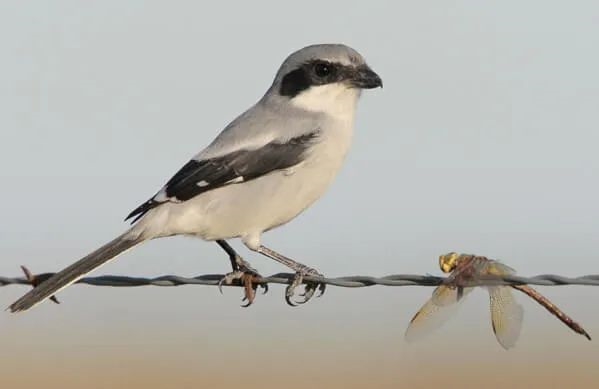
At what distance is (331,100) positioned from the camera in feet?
16.3

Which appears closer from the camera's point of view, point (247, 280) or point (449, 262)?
point (449, 262)

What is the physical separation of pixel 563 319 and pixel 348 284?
2.25 feet

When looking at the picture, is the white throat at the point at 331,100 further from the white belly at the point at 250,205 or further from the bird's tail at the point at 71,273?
the bird's tail at the point at 71,273

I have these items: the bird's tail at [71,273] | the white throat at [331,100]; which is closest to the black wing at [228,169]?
the bird's tail at [71,273]

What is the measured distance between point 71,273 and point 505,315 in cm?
164

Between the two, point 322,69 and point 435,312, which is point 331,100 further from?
point 435,312

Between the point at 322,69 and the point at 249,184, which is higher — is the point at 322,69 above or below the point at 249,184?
above

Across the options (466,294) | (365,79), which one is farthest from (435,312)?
(365,79)

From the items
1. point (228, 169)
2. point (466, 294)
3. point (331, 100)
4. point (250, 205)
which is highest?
point (331, 100)

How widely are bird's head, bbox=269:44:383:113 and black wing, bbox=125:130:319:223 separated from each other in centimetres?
39

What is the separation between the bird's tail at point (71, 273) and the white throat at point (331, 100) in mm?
1123

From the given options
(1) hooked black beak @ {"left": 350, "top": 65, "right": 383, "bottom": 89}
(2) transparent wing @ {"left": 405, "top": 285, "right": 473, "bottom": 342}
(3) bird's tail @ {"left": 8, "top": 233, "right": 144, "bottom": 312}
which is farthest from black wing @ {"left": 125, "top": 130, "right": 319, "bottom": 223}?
(2) transparent wing @ {"left": 405, "top": 285, "right": 473, "bottom": 342}

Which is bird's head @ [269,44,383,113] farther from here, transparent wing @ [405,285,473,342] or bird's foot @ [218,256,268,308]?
transparent wing @ [405,285,473,342]

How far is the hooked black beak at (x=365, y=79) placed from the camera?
192 inches
